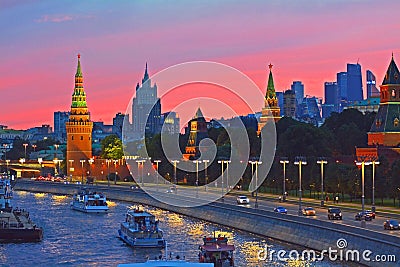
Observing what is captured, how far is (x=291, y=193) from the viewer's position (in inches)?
4892

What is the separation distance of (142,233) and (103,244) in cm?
366

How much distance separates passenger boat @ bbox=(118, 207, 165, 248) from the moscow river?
891mm

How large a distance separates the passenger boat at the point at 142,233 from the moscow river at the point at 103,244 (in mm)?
891

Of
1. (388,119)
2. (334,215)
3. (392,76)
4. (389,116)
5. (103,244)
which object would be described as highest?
(392,76)

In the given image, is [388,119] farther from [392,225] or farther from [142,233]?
[392,225]

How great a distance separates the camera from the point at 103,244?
→ 82.2m

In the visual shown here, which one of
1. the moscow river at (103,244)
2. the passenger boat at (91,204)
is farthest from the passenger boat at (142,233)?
the passenger boat at (91,204)

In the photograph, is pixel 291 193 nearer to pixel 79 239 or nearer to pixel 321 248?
pixel 79 239

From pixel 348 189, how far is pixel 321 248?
41.1 m

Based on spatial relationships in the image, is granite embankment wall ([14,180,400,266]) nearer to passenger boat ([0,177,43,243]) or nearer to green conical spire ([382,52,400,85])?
passenger boat ([0,177,43,243])

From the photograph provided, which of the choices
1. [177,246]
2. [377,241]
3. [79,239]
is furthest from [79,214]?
[377,241]

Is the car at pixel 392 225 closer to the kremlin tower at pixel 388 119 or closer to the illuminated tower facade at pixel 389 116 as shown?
the kremlin tower at pixel 388 119

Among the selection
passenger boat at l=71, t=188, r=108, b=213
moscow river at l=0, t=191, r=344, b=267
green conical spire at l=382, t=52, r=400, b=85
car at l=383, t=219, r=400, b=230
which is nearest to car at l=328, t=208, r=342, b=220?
moscow river at l=0, t=191, r=344, b=267

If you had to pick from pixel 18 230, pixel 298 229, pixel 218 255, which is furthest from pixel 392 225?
pixel 18 230
